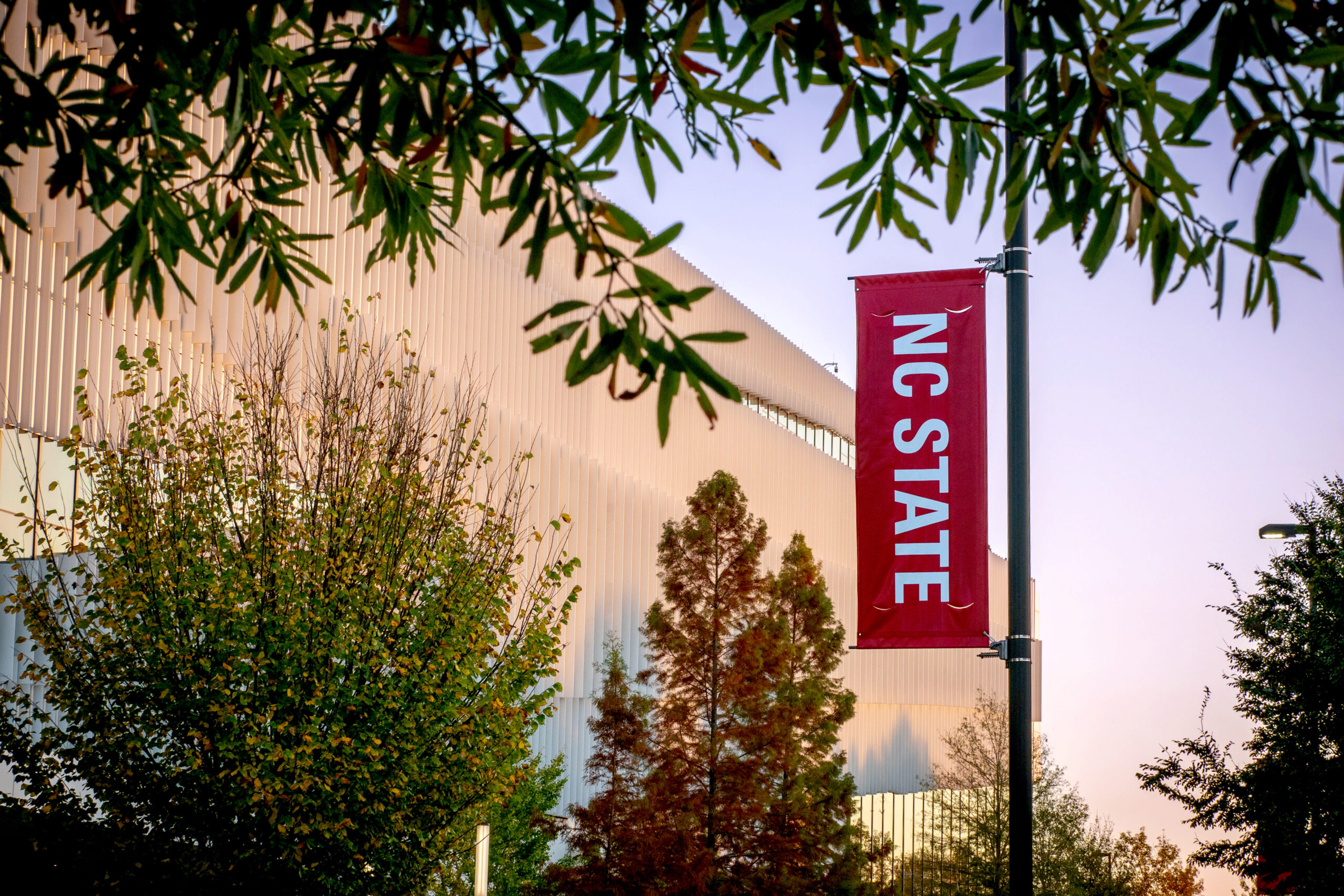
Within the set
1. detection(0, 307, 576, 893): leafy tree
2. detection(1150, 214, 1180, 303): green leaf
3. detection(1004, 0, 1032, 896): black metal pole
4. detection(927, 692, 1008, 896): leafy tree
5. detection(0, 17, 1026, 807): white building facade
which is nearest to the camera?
detection(1150, 214, 1180, 303): green leaf

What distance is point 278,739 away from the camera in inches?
447

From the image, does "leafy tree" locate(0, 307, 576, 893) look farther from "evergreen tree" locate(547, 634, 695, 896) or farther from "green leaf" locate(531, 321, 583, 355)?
"green leaf" locate(531, 321, 583, 355)

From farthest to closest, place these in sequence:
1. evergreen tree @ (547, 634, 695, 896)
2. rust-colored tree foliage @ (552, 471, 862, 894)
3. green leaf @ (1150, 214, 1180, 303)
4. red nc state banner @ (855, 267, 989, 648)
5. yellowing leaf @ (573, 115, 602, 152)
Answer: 1. rust-colored tree foliage @ (552, 471, 862, 894)
2. evergreen tree @ (547, 634, 695, 896)
3. red nc state banner @ (855, 267, 989, 648)
4. green leaf @ (1150, 214, 1180, 303)
5. yellowing leaf @ (573, 115, 602, 152)

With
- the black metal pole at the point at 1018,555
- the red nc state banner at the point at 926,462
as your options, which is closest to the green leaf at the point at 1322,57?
the black metal pole at the point at 1018,555

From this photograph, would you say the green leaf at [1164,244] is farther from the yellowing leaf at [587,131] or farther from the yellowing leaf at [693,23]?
the yellowing leaf at [587,131]

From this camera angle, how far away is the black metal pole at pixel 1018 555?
8211 mm

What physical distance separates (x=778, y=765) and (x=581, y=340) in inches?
730

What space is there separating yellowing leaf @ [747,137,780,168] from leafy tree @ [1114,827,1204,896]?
36571mm

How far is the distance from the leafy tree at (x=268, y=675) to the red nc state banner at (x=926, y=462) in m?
3.07

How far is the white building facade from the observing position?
53.9ft

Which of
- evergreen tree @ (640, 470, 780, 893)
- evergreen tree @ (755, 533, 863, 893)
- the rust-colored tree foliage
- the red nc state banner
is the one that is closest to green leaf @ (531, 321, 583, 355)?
the red nc state banner

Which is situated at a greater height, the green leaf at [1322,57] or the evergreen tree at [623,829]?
Answer: the green leaf at [1322,57]

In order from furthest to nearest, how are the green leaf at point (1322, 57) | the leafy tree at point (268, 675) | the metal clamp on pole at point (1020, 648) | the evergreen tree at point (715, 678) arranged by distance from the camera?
the evergreen tree at point (715, 678), the leafy tree at point (268, 675), the metal clamp on pole at point (1020, 648), the green leaf at point (1322, 57)

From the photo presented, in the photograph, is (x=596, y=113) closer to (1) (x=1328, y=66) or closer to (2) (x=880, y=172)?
(2) (x=880, y=172)
